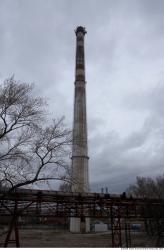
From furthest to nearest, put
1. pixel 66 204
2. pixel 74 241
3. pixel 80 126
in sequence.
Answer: pixel 80 126
pixel 74 241
pixel 66 204

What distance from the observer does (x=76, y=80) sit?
36844 mm

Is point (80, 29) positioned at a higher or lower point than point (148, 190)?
higher

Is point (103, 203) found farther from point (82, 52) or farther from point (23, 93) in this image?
point (82, 52)

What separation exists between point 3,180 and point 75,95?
23.5 m

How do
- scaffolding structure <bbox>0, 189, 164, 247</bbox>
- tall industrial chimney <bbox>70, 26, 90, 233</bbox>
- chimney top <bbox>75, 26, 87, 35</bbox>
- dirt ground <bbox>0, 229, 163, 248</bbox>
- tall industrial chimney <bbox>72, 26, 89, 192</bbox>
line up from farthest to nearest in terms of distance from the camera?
chimney top <bbox>75, 26, 87, 35</bbox> < tall industrial chimney <bbox>72, 26, 89, 192</bbox> < tall industrial chimney <bbox>70, 26, 90, 233</bbox> < dirt ground <bbox>0, 229, 163, 248</bbox> < scaffolding structure <bbox>0, 189, 164, 247</bbox>

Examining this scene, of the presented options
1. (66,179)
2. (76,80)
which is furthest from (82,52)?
(66,179)

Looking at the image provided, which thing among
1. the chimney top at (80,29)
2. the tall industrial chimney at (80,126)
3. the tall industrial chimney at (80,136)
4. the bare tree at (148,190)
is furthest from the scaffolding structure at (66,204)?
the chimney top at (80,29)

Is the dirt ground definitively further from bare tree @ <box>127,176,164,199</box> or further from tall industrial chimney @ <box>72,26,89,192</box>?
bare tree @ <box>127,176,164,199</box>

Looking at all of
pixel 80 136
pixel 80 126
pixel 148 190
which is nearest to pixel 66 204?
pixel 80 136

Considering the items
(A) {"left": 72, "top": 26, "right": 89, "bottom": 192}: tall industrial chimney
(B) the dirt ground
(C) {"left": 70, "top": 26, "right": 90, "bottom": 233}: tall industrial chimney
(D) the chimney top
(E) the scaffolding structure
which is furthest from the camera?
(D) the chimney top

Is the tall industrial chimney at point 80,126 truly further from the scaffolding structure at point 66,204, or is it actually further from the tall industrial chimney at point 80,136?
the scaffolding structure at point 66,204

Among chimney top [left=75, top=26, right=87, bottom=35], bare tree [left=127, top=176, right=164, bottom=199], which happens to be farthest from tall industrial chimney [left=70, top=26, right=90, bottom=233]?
bare tree [left=127, top=176, right=164, bottom=199]

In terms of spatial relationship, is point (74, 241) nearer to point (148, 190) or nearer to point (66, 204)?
point (66, 204)

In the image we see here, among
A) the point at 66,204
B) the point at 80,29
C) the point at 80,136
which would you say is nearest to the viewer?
the point at 66,204
